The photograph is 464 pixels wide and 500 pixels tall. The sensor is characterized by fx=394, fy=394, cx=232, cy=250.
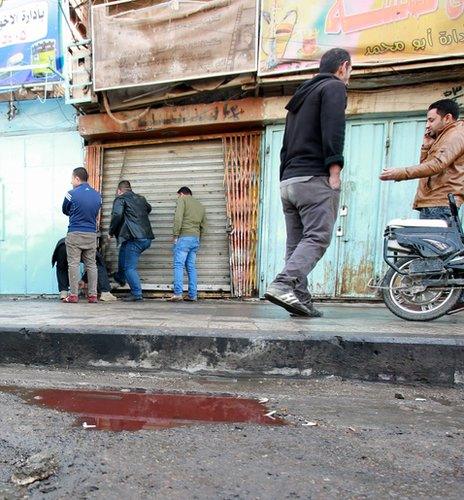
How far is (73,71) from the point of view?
6.13 metres

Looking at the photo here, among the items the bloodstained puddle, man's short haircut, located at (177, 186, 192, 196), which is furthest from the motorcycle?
man's short haircut, located at (177, 186, 192, 196)

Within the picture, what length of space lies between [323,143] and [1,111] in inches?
252

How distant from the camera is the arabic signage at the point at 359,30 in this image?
490cm

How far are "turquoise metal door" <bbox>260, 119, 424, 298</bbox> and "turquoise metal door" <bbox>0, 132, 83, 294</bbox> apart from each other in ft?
11.7

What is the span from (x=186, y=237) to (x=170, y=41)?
2855 mm

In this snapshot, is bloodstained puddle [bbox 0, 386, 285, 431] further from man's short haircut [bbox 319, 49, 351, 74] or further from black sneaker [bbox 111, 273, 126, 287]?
black sneaker [bbox 111, 273, 126, 287]

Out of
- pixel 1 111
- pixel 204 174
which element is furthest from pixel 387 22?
pixel 1 111

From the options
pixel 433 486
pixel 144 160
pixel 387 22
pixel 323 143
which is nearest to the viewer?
pixel 433 486

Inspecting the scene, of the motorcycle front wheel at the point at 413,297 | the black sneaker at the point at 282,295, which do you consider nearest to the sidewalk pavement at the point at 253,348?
the black sneaker at the point at 282,295

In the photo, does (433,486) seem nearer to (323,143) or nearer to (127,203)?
(323,143)

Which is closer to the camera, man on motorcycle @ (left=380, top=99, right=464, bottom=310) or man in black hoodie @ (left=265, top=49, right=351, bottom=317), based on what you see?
man in black hoodie @ (left=265, top=49, right=351, bottom=317)

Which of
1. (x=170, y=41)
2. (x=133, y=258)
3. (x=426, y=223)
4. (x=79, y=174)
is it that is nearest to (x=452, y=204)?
(x=426, y=223)

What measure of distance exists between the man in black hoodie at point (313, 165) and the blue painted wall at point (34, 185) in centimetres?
474

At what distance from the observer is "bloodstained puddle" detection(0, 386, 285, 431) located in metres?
1.65
